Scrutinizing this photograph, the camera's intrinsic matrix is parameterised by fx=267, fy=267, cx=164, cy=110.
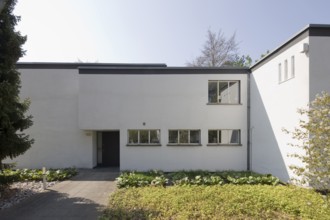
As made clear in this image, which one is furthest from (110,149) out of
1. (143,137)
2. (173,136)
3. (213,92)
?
(213,92)

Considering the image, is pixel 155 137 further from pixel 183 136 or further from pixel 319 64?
pixel 319 64

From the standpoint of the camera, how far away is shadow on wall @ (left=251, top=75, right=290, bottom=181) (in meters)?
12.2

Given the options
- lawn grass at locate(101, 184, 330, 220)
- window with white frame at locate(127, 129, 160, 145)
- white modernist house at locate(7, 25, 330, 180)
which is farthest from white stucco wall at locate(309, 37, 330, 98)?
window with white frame at locate(127, 129, 160, 145)

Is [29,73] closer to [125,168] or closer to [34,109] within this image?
[34,109]

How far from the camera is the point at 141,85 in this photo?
51.3 ft

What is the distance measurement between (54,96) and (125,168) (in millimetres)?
6279

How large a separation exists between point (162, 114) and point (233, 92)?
4.47 meters

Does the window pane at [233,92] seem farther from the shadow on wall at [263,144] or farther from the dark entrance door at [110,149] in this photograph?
the dark entrance door at [110,149]

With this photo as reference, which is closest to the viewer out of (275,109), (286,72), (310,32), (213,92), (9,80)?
(9,80)

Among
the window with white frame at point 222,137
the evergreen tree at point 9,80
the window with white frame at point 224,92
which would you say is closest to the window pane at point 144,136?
the window with white frame at point 222,137

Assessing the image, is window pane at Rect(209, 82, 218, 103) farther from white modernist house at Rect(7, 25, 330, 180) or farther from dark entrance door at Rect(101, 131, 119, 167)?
dark entrance door at Rect(101, 131, 119, 167)

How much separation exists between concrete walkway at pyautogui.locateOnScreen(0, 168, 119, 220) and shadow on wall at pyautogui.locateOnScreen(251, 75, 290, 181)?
741 cm

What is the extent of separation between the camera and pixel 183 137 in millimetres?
15719

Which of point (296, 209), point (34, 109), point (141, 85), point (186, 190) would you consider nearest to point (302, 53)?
point (296, 209)
